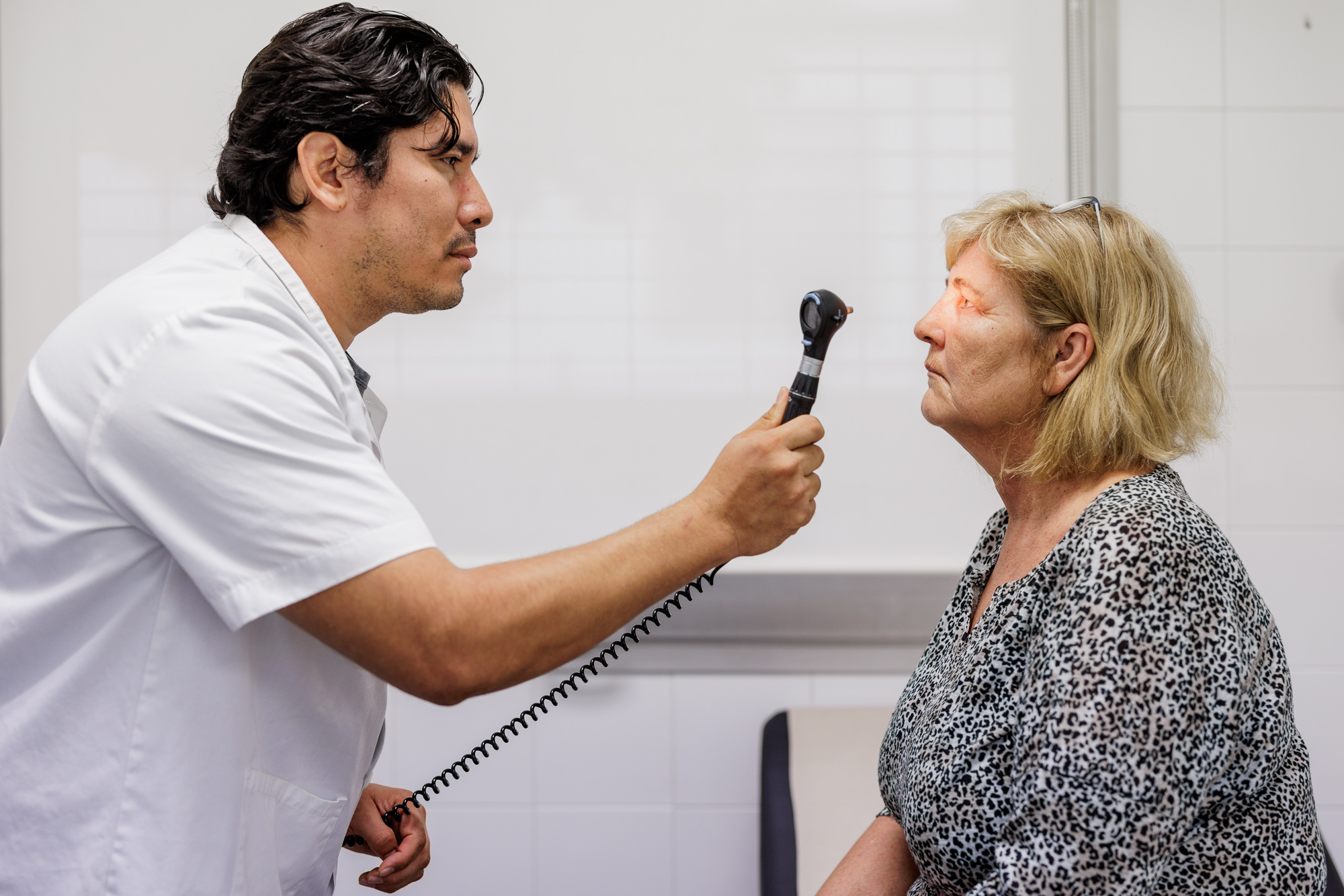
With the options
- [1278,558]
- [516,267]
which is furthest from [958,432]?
[1278,558]

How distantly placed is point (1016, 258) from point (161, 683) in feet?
3.40

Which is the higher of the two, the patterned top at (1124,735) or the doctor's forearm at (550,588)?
the doctor's forearm at (550,588)

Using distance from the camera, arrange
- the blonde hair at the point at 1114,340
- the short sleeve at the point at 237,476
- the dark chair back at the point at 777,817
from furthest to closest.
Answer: the dark chair back at the point at 777,817 → the blonde hair at the point at 1114,340 → the short sleeve at the point at 237,476

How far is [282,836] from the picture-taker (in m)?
1.00

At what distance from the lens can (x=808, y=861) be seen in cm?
171

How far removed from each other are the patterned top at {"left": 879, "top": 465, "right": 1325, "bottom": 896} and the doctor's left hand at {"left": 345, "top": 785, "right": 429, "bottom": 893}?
0.70m

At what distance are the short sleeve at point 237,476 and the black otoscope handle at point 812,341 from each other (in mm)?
425

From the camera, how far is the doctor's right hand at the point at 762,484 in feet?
3.20

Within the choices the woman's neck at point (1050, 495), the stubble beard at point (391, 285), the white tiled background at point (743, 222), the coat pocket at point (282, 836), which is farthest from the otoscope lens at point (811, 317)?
the white tiled background at point (743, 222)

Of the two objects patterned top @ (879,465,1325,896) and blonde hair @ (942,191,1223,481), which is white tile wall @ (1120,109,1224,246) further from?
patterned top @ (879,465,1325,896)

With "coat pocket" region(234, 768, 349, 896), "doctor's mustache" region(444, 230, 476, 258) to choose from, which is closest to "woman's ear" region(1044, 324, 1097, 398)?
"doctor's mustache" region(444, 230, 476, 258)

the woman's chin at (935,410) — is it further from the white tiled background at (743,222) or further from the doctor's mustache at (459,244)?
the white tiled background at (743,222)

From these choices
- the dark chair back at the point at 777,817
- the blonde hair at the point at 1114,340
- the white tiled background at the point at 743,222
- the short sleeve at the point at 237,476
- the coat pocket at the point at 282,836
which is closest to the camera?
the short sleeve at the point at 237,476

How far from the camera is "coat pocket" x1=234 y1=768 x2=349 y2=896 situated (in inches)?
37.4
